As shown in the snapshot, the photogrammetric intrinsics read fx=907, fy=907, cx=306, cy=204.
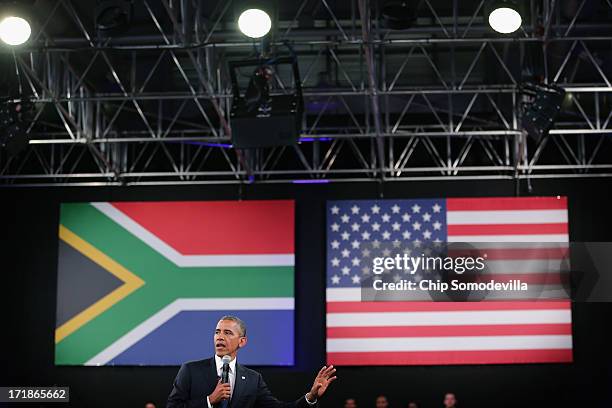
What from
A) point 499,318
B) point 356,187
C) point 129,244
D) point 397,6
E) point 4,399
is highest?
point 397,6

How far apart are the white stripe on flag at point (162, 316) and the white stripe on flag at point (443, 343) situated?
106 cm

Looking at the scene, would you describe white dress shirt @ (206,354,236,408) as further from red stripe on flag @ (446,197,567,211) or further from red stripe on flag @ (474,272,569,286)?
red stripe on flag @ (446,197,567,211)

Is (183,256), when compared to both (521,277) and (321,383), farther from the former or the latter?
(321,383)

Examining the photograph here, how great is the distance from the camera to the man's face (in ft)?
13.1

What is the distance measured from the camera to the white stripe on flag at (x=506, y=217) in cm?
1265

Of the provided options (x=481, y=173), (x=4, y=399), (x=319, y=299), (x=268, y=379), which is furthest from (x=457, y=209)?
(x=4, y=399)

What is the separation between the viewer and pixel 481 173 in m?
13.4

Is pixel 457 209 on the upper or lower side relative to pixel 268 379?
upper

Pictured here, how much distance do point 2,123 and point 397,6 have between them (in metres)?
4.42

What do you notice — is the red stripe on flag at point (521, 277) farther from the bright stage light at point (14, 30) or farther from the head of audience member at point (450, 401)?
the bright stage light at point (14, 30)

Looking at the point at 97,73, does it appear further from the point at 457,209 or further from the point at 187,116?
the point at 457,209

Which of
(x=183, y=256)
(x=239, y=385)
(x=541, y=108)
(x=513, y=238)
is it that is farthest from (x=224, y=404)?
(x=513, y=238)

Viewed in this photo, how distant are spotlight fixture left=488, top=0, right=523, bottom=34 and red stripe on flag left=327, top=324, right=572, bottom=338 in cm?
566

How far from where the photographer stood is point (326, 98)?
1232 centimetres
